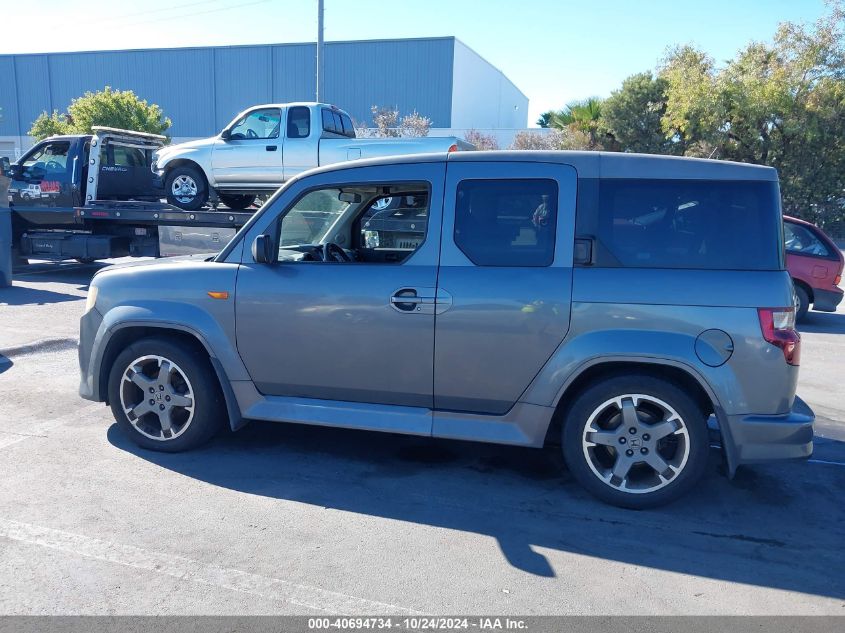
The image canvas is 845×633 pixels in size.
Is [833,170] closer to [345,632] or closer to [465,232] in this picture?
[465,232]

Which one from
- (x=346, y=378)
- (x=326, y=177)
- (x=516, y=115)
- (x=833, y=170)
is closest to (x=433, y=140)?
(x=326, y=177)

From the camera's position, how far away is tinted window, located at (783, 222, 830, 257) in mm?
10430

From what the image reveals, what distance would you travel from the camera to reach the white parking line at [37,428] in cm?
497

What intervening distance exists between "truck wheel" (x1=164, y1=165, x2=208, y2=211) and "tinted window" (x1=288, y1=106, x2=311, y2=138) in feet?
6.28

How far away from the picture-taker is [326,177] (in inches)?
180

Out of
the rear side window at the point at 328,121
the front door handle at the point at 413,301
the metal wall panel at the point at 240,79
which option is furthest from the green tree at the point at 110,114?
the front door handle at the point at 413,301

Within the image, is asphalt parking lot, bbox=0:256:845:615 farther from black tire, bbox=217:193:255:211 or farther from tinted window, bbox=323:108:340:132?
black tire, bbox=217:193:255:211

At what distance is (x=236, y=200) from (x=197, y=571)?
10.3 m

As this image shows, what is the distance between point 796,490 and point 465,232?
2742 mm

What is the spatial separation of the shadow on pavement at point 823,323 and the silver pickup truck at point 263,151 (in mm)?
5980

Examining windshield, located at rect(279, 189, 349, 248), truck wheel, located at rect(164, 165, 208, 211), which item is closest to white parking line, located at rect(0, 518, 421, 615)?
windshield, located at rect(279, 189, 349, 248)

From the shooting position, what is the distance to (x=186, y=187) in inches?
477

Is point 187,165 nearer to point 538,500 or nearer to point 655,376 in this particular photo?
point 538,500

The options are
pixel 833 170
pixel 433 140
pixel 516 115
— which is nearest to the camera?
pixel 433 140
